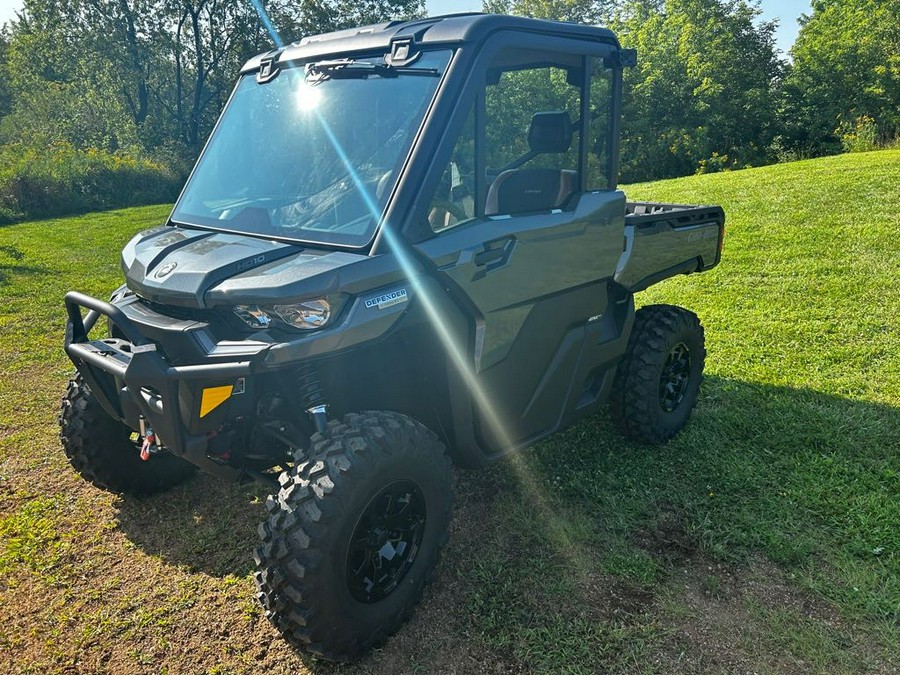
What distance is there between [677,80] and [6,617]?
31908 millimetres

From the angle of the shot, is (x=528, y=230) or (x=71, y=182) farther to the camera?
(x=71, y=182)

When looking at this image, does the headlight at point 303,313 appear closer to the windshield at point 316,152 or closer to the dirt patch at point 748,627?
the windshield at point 316,152

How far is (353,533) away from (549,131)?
191 cm

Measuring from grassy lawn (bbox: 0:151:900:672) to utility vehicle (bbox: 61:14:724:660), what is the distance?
1.22 feet

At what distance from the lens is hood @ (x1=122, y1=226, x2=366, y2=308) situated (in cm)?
229

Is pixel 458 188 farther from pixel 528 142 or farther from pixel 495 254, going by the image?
pixel 528 142

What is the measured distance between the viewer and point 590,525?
3.37 m

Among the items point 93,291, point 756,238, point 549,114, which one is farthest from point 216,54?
point 549,114

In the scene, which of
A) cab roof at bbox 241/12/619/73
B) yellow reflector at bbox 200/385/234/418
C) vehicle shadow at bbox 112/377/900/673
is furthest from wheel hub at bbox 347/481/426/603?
cab roof at bbox 241/12/619/73

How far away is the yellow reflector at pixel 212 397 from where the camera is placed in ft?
7.61

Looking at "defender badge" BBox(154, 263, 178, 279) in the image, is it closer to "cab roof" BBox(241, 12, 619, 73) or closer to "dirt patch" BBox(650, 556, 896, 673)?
"cab roof" BBox(241, 12, 619, 73)

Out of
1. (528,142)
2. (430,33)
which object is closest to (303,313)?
(430,33)

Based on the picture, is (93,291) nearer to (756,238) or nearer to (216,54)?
(756,238)

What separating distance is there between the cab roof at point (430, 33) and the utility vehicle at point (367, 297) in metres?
0.01
